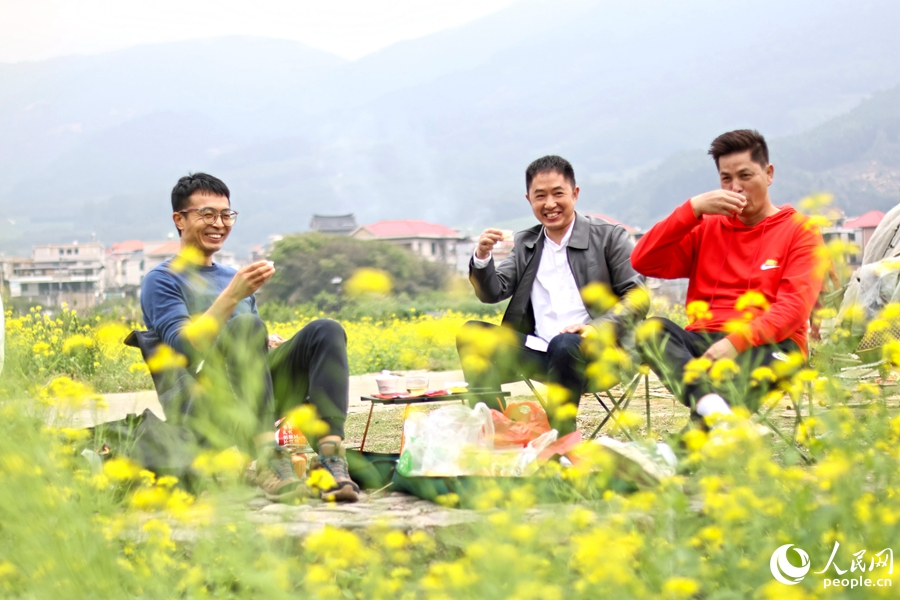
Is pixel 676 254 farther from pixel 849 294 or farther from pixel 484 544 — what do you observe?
pixel 484 544

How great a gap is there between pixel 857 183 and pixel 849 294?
12577cm

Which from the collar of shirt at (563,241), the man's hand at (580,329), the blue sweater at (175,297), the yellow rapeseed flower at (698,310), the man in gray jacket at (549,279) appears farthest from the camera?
the collar of shirt at (563,241)

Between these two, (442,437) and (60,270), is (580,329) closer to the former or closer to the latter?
(442,437)

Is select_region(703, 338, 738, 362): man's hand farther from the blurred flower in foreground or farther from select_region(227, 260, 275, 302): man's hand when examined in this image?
select_region(227, 260, 275, 302): man's hand

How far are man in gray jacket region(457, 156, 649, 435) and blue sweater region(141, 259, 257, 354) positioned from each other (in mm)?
977

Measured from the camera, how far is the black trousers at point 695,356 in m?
2.51

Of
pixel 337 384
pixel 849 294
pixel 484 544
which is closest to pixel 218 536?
pixel 484 544

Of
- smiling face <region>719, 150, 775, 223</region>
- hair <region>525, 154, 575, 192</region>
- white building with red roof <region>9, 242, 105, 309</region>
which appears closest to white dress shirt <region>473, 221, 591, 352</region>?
hair <region>525, 154, 575, 192</region>

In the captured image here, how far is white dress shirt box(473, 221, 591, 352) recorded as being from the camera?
3385 millimetres

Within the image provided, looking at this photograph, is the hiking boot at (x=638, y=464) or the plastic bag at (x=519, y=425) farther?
the plastic bag at (x=519, y=425)

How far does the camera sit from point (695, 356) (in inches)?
115

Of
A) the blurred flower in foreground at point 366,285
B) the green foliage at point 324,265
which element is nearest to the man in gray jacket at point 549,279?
the blurred flower in foreground at point 366,285

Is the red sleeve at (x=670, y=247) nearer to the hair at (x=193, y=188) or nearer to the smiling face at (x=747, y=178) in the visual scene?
the smiling face at (x=747, y=178)

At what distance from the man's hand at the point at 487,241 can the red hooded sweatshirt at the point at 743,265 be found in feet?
1.81
